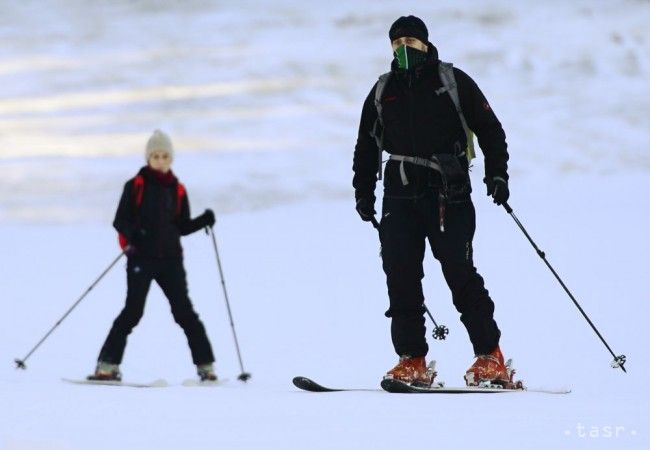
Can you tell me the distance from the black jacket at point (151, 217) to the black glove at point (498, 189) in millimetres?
2454

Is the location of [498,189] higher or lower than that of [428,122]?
lower

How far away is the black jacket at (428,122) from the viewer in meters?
8.44

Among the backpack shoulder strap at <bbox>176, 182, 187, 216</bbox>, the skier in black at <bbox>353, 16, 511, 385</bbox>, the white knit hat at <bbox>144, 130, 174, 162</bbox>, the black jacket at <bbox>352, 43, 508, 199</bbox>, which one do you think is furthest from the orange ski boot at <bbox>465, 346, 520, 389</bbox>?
the white knit hat at <bbox>144, 130, 174, 162</bbox>

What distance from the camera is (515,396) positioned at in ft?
26.4

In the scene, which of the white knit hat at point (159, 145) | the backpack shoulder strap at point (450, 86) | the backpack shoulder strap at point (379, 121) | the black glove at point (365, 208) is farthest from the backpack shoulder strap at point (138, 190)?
the backpack shoulder strap at point (450, 86)

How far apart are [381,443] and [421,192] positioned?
7.26ft

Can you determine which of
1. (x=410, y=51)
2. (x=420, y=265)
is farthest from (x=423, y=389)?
(x=410, y=51)

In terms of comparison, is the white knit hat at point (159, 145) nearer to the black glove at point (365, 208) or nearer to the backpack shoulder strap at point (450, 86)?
the black glove at point (365, 208)

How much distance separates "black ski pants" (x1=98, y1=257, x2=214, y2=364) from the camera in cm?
992

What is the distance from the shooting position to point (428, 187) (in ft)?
27.8

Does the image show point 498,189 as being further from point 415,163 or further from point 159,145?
point 159,145

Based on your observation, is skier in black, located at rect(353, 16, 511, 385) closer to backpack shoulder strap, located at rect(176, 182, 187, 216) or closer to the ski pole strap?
the ski pole strap

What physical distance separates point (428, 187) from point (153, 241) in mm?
2206

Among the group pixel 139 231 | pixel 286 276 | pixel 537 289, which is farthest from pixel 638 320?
pixel 139 231
